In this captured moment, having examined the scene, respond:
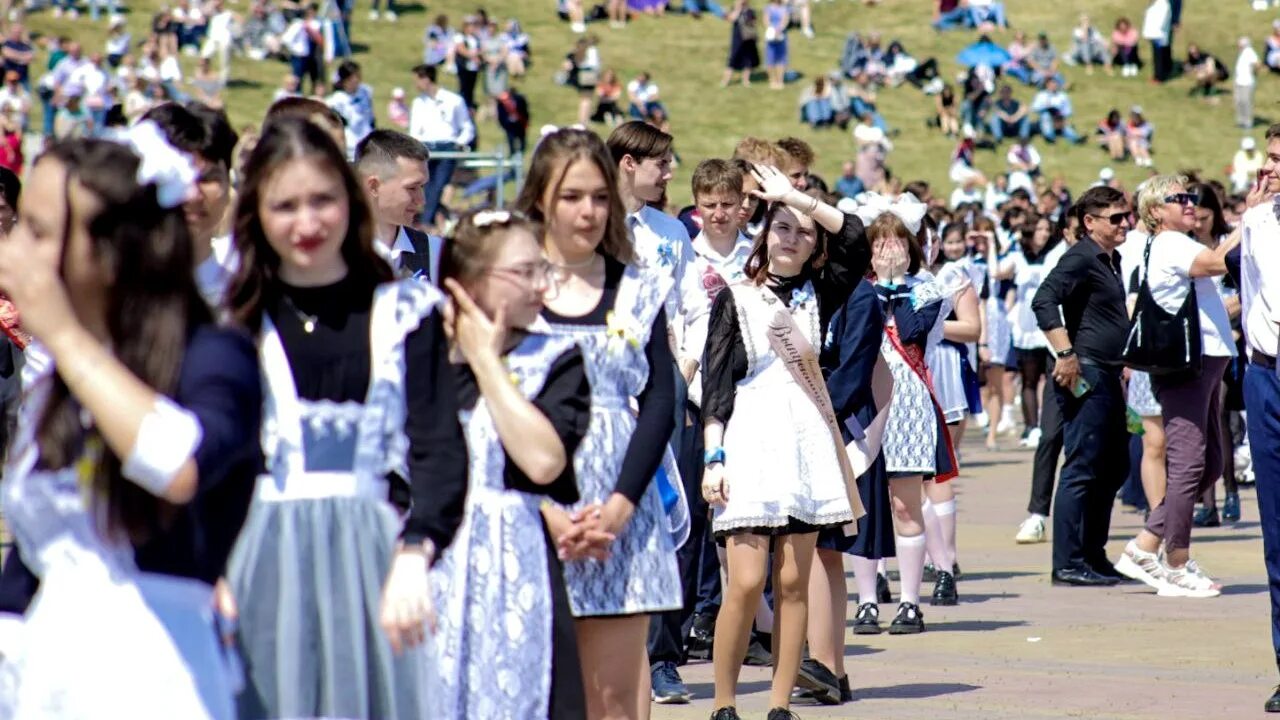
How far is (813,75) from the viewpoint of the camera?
46750mm

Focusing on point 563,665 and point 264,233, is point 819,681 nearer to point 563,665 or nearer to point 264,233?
point 563,665

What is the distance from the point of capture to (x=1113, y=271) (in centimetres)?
1170

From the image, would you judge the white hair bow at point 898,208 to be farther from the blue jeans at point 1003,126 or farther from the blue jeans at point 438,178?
the blue jeans at point 1003,126

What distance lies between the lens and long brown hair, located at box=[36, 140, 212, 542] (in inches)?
129

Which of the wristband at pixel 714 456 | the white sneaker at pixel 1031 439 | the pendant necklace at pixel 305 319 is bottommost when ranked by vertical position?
the white sneaker at pixel 1031 439

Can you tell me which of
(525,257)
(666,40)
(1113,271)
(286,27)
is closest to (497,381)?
(525,257)

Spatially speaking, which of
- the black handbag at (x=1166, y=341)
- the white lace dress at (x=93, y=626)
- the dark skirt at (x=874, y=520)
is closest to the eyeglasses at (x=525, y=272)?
the white lace dress at (x=93, y=626)

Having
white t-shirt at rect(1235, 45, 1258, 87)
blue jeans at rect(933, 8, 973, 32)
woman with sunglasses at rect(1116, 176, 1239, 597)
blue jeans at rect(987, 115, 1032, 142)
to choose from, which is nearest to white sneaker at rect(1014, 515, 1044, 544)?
woman with sunglasses at rect(1116, 176, 1239, 597)

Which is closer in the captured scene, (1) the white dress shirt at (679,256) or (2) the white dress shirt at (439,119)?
(1) the white dress shirt at (679,256)

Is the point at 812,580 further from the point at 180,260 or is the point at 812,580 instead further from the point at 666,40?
the point at 666,40

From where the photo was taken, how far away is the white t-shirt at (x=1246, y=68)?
149 ft

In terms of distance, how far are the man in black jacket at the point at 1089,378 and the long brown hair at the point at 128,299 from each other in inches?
341

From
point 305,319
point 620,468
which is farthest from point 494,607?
Answer: point 305,319

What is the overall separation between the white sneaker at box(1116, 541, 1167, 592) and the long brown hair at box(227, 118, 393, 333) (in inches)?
314
